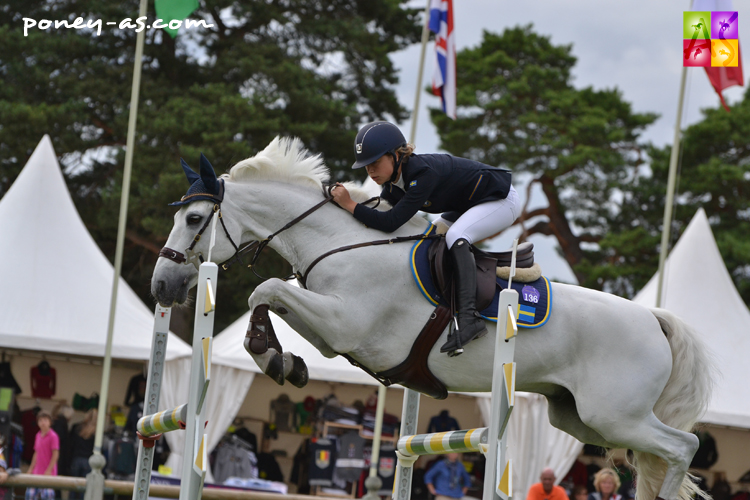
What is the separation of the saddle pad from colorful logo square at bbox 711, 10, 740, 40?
5.92m

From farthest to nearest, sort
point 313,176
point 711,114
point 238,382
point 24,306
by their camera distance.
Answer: point 711,114, point 238,382, point 24,306, point 313,176

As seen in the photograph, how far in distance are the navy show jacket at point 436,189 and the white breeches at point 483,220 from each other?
6 centimetres

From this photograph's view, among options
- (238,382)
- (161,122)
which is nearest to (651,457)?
(238,382)

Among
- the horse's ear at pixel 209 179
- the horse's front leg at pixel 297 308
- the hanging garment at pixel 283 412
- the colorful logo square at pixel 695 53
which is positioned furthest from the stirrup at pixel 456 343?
the hanging garment at pixel 283 412

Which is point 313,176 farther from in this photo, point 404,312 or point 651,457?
point 651,457

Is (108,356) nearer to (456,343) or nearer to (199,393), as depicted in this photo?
(199,393)

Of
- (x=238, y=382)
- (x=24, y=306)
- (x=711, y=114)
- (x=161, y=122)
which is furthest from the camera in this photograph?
(x=711, y=114)

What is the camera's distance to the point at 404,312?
4.13m

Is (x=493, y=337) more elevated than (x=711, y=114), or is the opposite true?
(x=711, y=114)

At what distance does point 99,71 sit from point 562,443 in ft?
44.2

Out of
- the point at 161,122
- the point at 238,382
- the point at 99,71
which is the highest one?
the point at 99,71

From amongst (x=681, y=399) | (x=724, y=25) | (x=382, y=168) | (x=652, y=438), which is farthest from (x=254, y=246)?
(x=724, y=25)

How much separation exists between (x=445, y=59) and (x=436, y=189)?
7.30 metres

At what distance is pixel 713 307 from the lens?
11.1 meters
